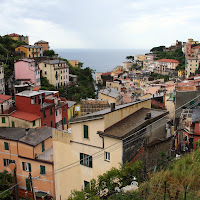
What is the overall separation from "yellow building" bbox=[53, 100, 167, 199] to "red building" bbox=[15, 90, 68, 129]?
30.2ft

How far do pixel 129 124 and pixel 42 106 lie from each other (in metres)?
13.4

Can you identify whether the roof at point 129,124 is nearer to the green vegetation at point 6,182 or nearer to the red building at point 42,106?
the green vegetation at point 6,182

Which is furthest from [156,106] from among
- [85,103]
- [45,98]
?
[45,98]

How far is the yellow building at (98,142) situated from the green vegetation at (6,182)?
14.0 feet

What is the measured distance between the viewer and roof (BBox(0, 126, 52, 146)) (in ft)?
60.6

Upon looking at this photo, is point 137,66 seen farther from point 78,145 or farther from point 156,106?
point 78,145

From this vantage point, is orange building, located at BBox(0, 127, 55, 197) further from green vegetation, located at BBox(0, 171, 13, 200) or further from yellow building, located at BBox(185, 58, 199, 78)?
yellow building, located at BBox(185, 58, 199, 78)

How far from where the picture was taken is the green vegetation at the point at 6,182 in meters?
17.1

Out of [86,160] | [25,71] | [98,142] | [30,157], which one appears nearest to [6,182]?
[30,157]

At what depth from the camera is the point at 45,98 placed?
2703 centimetres

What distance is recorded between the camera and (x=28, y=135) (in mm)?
19281

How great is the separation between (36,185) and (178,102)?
13.8m

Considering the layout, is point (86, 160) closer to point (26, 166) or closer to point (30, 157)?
point (30, 157)

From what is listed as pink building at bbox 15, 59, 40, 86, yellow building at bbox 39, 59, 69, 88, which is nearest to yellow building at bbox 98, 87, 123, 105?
yellow building at bbox 39, 59, 69, 88
